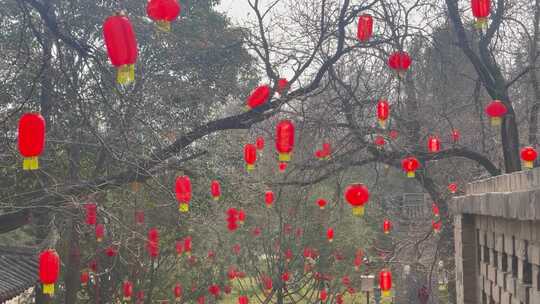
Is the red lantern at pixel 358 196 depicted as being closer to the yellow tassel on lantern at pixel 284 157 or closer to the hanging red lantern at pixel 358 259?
the yellow tassel on lantern at pixel 284 157

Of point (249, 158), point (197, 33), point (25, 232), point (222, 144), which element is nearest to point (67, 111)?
point (249, 158)

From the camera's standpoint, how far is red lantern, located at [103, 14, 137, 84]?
5129 mm

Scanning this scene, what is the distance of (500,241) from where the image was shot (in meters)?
3.94

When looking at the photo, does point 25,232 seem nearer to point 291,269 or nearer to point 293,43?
point 291,269

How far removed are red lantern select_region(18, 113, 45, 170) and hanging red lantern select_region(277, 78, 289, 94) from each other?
3.26 m

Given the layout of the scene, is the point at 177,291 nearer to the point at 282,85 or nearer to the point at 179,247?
the point at 179,247

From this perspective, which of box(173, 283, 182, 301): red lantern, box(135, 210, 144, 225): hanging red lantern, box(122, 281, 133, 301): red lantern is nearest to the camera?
box(135, 210, 144, 225): hanging red lantern

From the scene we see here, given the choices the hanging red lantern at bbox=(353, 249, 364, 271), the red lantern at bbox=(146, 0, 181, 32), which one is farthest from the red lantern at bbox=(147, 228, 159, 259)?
the red lantern at bbox=(146, 0, 181, 32)

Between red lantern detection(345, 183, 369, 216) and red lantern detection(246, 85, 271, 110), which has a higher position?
red lantern detection(246, 85, 271, 110)

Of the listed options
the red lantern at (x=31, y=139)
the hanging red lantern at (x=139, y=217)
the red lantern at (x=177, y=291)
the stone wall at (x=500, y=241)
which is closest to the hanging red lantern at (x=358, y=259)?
the red lantern at (x=177, y=291)

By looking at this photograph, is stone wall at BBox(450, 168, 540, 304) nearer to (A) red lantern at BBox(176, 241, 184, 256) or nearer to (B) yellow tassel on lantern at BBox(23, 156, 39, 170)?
(B) yellow tassel on lantern at BBox(23, 156, 39, 170)

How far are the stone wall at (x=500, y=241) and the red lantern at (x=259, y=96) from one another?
119 inches

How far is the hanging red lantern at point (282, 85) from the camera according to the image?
8.66 metres

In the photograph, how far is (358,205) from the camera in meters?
10.2
